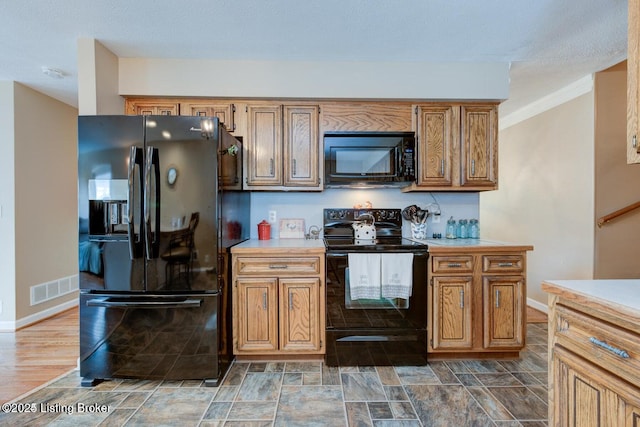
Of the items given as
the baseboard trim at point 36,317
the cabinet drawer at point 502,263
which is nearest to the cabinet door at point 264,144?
the cabinet drawer at point 502,263

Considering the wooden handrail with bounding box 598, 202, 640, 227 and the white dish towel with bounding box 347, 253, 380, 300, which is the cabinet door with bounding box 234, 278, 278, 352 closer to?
the white dish towel with bounding box 347, 253, 380, 300

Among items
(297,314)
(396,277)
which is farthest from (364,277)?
(297,314)

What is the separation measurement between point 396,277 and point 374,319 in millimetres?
368

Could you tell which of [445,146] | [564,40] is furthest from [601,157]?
[445,146]

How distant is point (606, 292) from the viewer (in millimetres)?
1084

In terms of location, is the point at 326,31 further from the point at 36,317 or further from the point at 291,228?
the point at 36,317

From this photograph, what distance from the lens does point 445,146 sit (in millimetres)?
2742

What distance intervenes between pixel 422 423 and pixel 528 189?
3.30 metres

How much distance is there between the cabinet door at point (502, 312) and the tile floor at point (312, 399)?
0.63 feet

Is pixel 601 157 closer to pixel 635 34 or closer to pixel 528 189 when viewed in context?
pixel 528 189

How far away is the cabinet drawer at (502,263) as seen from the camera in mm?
2418

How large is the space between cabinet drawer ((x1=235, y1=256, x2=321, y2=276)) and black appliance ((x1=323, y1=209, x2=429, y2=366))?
13 cm

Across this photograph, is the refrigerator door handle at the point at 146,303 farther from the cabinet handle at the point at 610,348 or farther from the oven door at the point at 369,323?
the cabinet handle at the point at 610,348

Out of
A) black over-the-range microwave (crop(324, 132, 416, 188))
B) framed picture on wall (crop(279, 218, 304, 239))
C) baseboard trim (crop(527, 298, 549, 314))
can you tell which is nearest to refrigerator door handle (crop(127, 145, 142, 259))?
framed picture on wall (crop(279, 218, 304, 239))
